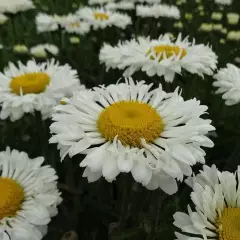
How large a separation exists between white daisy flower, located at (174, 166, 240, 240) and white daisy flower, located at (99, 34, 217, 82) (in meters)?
0.56

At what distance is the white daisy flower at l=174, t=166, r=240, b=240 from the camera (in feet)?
2.65

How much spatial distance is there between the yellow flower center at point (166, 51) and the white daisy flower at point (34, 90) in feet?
0.91

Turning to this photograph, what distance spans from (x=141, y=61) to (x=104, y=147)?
2.00 ft

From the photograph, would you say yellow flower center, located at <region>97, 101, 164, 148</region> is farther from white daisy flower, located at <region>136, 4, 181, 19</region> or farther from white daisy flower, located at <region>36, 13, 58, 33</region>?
white daisy flower, located at <region>36, 13, 58, 33</region>

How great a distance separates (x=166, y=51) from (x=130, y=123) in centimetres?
64

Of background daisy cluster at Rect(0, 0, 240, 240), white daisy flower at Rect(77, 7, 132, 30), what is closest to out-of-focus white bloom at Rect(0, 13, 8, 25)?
background daisy cluster at Rect(0, 0, 240, 240)

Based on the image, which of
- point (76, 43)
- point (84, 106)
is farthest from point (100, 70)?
point (84, 106)

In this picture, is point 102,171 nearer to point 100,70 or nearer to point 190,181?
point 190,181

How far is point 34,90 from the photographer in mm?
1401

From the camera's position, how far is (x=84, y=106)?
1011 mm

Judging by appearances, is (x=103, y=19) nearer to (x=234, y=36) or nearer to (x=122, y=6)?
(x=122, y=6)

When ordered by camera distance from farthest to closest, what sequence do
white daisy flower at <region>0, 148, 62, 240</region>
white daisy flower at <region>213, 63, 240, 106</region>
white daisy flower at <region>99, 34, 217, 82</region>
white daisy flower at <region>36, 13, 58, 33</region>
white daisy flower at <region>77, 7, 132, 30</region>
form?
white daisy flower at <region>36, 13, 58, 33</region>
white daisy flower at <region>77, 7, 132, 30</region>
white daisy flower at <region>99, 34, 217, 82</region>
white daisy flower at <region>213, 63, 240, 106</region>
white daisy flower at <region>0, 148, 62, 240</region>

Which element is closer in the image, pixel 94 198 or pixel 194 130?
pixel 194 130

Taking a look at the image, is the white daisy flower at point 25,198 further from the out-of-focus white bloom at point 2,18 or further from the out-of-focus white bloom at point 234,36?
the out-of-focus white bloom at point 2,18
